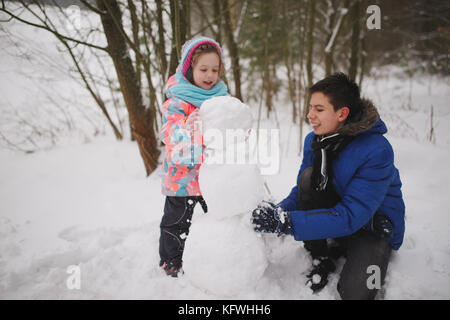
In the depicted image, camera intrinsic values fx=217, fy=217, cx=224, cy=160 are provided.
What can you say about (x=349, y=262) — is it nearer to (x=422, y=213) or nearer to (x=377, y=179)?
(x=377, y=179)

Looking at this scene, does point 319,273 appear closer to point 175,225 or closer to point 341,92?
point 175,225

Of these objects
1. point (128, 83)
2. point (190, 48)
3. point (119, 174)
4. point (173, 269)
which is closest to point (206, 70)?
point (190, 48)

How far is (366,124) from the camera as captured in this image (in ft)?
3.87

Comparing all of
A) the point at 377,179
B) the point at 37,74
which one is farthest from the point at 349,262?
the point at 37,74

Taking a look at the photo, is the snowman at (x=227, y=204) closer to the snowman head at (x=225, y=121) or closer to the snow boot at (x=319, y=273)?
the snowman head at (x=225, y=121)

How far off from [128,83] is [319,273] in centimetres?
268

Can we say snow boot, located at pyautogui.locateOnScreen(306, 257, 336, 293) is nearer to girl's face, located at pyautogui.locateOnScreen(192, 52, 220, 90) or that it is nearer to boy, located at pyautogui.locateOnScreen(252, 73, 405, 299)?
boy, located at pyautogui.locateOnScreen(252, 73, 405, 299)

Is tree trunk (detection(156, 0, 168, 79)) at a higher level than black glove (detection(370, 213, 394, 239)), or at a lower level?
higher

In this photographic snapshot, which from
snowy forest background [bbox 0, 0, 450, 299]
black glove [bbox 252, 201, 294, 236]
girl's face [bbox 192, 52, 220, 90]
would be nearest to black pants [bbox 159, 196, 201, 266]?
snowy forest background [bbox 0, 0, 450, 299]

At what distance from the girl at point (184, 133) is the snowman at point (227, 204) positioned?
0.13 meters

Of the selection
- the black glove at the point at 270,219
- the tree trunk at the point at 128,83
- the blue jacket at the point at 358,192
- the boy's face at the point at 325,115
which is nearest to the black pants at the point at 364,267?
the blue jacket at the point at 358,192

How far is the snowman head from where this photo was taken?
957mm

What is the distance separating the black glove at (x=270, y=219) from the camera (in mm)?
1120

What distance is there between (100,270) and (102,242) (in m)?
0.33
